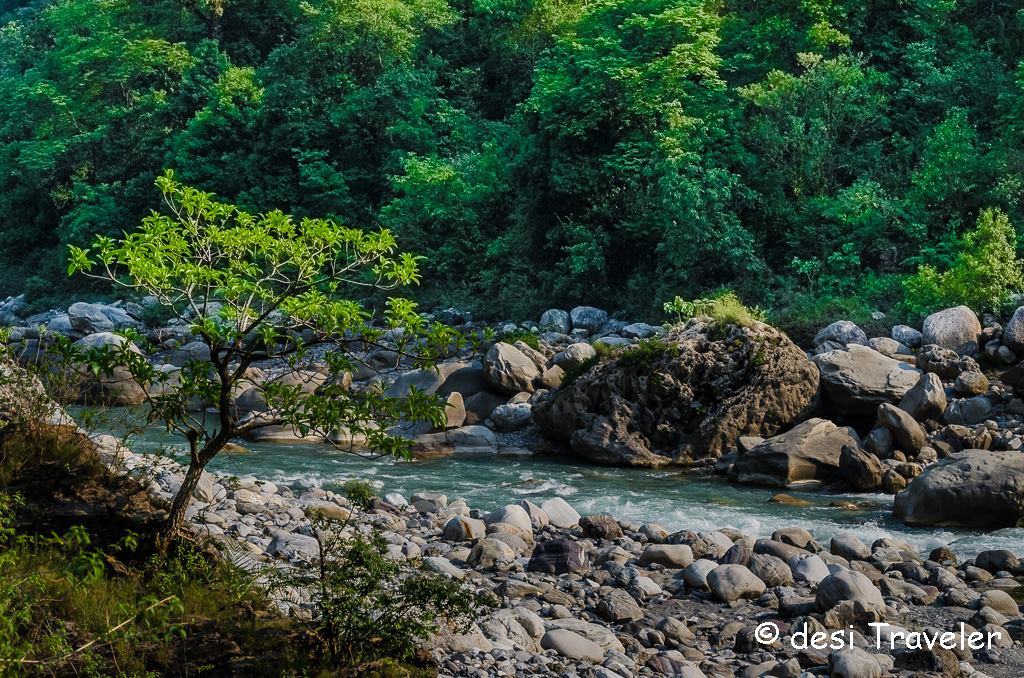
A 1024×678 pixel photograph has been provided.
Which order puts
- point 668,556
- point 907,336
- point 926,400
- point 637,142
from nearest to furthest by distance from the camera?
point 668,556 < point 926,400 < point 907,336 < point 637,142

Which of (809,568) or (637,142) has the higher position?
(637,142)

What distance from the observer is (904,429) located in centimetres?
1152

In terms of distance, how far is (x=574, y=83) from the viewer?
22.2m

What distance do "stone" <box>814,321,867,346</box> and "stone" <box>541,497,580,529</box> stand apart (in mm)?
8501

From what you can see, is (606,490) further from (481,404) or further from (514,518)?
(481,404)

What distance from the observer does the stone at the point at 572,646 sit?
532 centimetres

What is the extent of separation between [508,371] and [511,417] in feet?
3.28

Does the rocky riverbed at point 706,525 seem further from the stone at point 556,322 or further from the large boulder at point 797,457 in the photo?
the stone at point 556,322

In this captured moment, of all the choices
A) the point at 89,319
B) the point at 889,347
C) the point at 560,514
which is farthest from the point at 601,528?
the point at 89,319

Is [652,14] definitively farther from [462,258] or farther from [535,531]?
[535,531]

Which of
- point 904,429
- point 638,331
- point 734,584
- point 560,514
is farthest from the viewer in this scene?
point 638,331

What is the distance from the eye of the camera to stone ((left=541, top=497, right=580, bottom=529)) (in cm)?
901

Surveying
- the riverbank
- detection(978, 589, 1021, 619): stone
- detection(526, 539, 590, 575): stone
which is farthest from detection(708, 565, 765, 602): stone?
detection(978, 589, 1021, 619): stone

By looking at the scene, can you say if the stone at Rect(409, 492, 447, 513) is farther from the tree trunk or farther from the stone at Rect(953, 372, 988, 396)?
the stone at Rect(953, 372, 988, 396)
